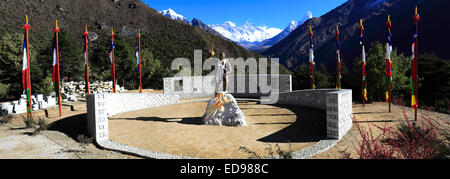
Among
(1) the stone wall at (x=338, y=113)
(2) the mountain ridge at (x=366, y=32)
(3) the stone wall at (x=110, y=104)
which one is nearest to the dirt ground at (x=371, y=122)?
(1) the stone wall at (x=338, y=113)

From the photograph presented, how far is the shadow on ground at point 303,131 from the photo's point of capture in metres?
8.73

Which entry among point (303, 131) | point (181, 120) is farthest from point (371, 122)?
point (181, 120)

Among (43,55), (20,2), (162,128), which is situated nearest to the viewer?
(162,128)

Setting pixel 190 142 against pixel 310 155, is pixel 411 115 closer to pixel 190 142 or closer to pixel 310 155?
pixel 310 155

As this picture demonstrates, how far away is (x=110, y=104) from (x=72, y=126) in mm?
3064

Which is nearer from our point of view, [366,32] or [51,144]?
[51,144]

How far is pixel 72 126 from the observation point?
10836 millimetres

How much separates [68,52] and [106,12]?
58.7m

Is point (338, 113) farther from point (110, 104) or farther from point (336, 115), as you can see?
point (110, 104)

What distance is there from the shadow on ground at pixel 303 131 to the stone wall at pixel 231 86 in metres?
8.64

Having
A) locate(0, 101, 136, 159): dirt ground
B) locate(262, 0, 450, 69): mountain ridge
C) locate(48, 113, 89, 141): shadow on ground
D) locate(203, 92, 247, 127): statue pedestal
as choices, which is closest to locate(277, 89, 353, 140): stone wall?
locate(203, 92, 247, 127): statue pedestal

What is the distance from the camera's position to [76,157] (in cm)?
646

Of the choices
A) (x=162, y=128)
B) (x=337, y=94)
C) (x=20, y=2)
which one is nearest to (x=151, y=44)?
(x=20, y=2)

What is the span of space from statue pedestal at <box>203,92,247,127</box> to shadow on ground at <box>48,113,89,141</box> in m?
5.51
